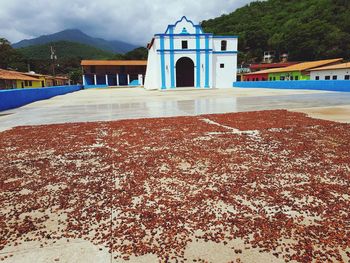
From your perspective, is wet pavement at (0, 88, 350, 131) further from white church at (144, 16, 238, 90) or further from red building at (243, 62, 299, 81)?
red building at (243, 62, 299, 81)

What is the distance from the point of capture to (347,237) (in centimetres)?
253

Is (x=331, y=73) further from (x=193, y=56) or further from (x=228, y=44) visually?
(x=193, y=56)

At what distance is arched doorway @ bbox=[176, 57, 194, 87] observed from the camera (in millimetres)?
45847

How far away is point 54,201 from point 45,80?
5956 centimetres

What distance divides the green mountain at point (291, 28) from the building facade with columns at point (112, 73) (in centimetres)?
3004

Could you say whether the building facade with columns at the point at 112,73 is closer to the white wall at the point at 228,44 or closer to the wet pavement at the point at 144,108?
the white wall at the point at 228,44

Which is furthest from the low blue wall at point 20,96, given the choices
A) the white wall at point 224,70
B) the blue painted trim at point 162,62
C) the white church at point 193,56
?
the white wall at point 224,70

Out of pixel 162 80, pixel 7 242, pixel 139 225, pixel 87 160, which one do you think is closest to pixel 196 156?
pixel 87 160

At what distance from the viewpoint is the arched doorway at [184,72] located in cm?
4585

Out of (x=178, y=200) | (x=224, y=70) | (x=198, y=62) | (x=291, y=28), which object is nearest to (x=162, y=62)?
(x=198, y=62)

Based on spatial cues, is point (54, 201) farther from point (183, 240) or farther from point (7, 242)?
point (183, 240)

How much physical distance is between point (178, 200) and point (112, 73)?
212 feet

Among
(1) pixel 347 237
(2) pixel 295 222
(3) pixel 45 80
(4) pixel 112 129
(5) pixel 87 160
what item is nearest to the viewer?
(1) pixel 347 237

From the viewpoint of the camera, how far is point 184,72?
46.3 m
